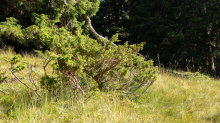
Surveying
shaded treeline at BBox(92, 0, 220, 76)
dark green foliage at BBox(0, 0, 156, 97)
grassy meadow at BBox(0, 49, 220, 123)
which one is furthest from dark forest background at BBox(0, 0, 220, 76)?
dark green foliage at BBox(0, 0, 156, 97)

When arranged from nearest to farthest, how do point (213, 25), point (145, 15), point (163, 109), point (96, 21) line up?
point (163, 109) < point (213, 25) < point (145, 15) < point (96, 21)

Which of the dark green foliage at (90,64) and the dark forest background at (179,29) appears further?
the dark forest background at (179,29)

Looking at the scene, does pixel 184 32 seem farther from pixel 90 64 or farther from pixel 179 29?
pixel 90 64

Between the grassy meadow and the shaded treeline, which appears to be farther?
the shaded treeline

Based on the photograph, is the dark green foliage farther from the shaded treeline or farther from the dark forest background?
the shaded treeline

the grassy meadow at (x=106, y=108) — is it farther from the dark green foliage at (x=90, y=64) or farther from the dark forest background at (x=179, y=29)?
the dark forest background at (x=179, y=29)

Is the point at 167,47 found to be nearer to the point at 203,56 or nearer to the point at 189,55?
the point at 189,55

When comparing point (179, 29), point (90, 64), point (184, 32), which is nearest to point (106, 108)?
point (90, 64)

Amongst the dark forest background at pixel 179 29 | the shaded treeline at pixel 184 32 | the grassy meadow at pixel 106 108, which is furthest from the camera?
the shaded treeline at pixel 184 32

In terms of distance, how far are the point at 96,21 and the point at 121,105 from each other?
16.3 m

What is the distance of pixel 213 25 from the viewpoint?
10.0 m

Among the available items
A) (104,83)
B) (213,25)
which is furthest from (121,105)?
→ (213,25)

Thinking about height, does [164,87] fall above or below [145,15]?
below

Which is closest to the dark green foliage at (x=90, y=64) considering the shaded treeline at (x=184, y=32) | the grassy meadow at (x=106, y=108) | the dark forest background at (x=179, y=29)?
the grassy meadow at (x=106, y=108)
